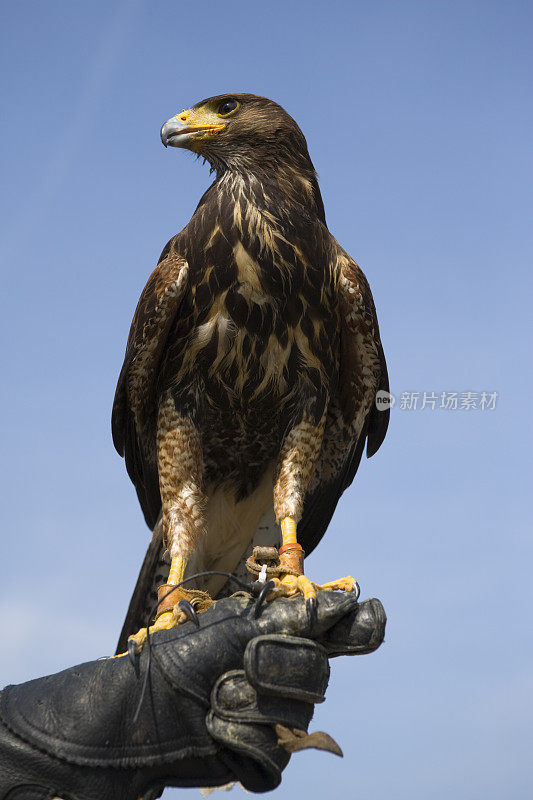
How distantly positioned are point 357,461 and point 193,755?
2672mm

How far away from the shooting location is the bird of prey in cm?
477

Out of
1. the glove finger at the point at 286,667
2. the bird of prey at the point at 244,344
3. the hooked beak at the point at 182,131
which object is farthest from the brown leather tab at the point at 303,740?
the hooked beak at the point at 182,131

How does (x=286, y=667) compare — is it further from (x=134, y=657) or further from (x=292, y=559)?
(x=292, y=559)

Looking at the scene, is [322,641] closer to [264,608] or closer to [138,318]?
[264,608]

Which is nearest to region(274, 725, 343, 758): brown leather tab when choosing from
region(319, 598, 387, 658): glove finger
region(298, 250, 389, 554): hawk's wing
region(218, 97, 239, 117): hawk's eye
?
region(319, 598, 387, 658): glove finger

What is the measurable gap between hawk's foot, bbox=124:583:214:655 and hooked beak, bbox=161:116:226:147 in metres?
2.64

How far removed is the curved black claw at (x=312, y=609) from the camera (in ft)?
11.7

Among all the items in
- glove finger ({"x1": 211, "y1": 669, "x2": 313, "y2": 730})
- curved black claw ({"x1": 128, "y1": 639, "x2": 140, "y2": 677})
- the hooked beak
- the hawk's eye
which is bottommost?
glove finger ({"x1": 211, "y1": 669, "x2": 313, "y2": 730})

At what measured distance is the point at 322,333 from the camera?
16.1ft

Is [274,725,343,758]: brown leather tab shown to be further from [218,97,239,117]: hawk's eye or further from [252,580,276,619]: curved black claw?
[218,97,239,117]: hawk's eye

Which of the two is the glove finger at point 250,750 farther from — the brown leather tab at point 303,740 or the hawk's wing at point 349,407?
the hawk's wing at point 349,407

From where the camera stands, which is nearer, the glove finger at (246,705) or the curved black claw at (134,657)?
the glove finger at (246,705)

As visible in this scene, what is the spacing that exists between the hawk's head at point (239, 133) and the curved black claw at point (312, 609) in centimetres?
262

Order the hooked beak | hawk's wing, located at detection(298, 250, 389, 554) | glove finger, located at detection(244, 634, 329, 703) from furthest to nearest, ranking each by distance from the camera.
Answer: the hooked beak → hawk's wing, located at detection(298, 250, 389, 554) → glove finger, located at detection(244, 634, 329, 703)
